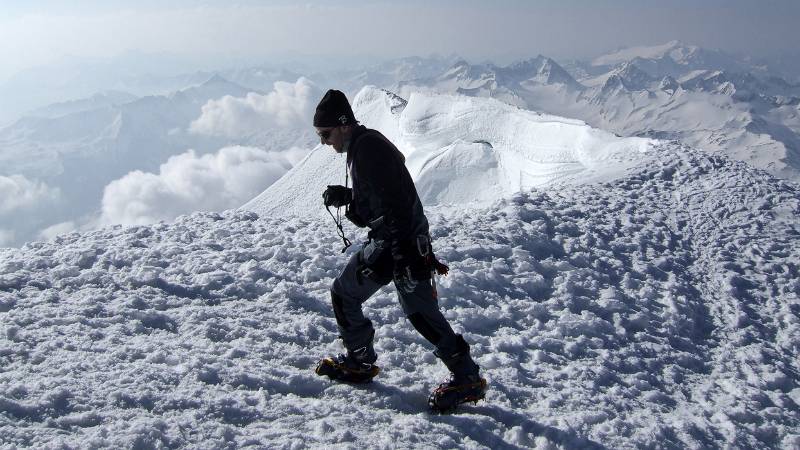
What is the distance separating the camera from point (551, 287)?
8523 millimetres

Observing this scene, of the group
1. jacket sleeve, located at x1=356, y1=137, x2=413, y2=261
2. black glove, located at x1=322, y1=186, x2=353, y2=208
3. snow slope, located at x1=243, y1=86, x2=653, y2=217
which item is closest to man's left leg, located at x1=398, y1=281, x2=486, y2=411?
jacket sleeve, located at x1=356, y1=137, x2=413, y2=261

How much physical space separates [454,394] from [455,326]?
2.06 metres

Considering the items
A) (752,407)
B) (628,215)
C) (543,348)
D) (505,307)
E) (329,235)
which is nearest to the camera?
(752,407)

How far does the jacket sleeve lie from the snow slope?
12552 mm

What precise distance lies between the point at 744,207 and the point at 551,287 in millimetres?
6231

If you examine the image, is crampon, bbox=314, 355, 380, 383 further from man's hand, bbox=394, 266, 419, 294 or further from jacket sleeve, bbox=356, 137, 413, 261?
jacket sleeve, bbox=356, 137, 413, 261

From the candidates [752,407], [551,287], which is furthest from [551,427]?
→ [551,287]

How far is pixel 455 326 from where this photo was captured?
729cm

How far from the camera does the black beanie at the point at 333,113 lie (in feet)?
15.8

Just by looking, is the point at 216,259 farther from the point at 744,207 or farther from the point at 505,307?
the point at 744,207

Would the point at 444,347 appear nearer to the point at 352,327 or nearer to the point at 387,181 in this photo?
the point at 352,327

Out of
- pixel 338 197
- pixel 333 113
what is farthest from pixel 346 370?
pixel 333 113

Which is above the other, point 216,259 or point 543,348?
point 216,259

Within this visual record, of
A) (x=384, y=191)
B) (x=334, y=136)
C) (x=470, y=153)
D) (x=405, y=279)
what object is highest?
(x=334, y=136)
